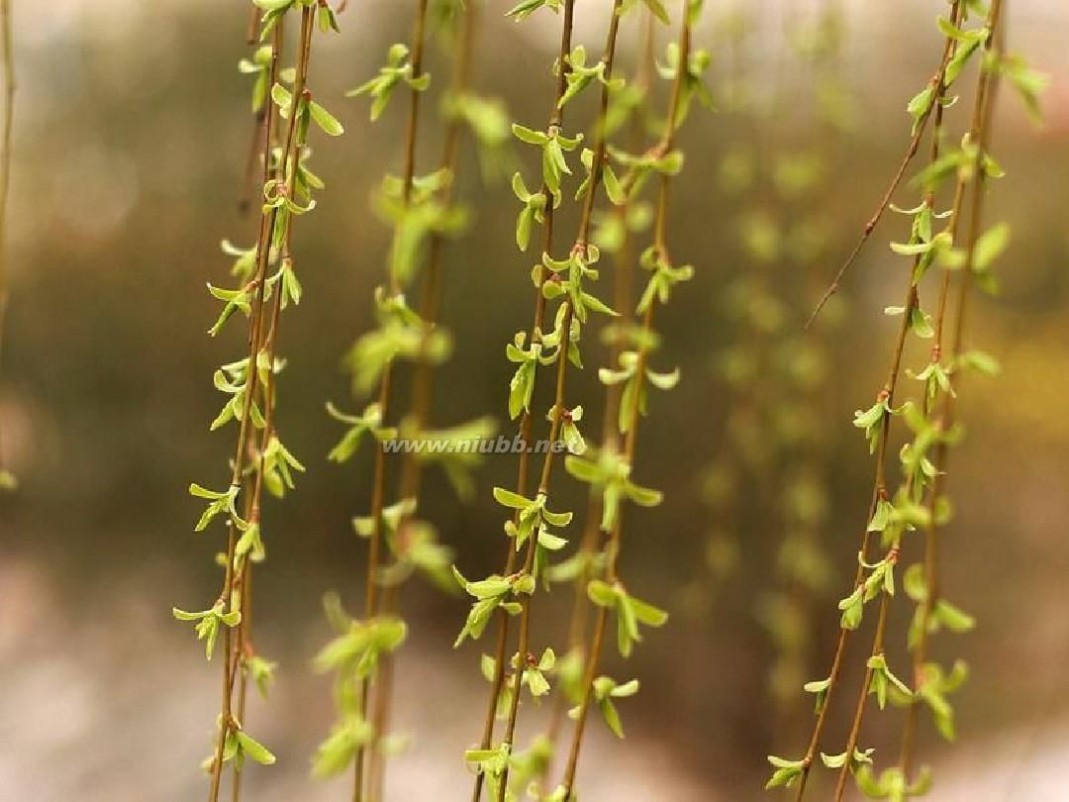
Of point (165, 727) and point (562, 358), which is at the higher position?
point (562, 358)

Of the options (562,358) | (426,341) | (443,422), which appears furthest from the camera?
(443,422)

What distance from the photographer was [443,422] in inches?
43.3

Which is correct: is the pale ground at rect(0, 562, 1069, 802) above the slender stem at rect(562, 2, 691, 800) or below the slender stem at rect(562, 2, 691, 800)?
below

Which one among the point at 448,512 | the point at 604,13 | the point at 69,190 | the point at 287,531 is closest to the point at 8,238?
the point at 69,190

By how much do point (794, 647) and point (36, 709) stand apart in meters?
0.85

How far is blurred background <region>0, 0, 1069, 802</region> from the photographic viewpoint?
104cm

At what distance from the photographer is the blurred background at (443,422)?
1035 mm

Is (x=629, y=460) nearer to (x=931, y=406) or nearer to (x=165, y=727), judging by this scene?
(x=931, y=406)

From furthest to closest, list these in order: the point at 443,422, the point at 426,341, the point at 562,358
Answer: the point at 443,422
the point at 562,358
the point at 426,341

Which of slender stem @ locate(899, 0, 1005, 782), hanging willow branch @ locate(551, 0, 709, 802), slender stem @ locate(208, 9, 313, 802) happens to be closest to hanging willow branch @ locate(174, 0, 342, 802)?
slender stem @ locate(208, 9, 313, 802)

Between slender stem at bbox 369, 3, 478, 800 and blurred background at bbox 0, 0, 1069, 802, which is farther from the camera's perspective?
blurred background at bbox 0, 0, 1069, 802

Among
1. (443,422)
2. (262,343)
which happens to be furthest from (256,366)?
(443,422)

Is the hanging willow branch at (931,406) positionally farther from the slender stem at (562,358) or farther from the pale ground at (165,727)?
the pale ground at (165,727)

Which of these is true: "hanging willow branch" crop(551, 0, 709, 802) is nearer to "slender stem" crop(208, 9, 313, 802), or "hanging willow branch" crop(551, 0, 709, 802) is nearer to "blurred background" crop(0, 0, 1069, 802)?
"slender stem" crop(208, 9, 313, 802)
